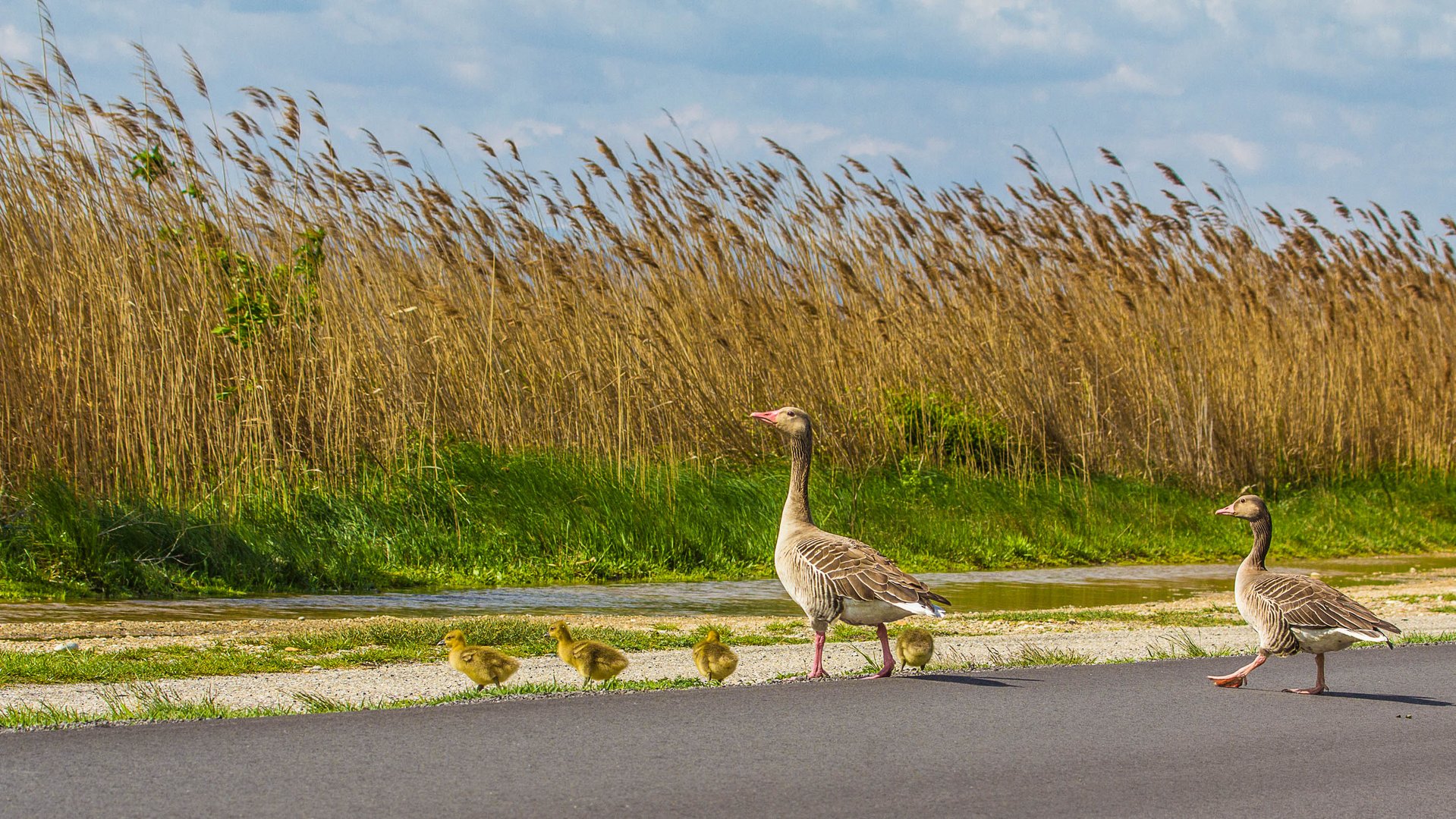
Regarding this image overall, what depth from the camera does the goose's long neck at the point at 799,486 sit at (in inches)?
335

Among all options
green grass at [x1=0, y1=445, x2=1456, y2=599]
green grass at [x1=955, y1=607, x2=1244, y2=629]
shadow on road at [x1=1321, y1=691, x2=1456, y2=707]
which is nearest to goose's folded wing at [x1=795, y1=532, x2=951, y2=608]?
shadow on road at [x1=1321, y1=691, x2=1456, y2=707]

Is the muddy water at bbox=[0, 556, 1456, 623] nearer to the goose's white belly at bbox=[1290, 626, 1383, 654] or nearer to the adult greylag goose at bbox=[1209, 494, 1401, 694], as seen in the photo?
the adult greylag goose at bbox=[1209, 494, 1401, 694]

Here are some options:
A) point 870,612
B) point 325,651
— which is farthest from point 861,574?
point 325,651

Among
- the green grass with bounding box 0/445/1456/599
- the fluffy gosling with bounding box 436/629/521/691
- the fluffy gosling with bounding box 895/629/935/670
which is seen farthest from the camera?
the green grass with bounding box 0/445/1456/599

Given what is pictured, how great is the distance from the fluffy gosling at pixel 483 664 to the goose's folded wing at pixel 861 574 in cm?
160

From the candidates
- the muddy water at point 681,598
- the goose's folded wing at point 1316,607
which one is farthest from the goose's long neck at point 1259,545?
the muddy water at point 681,598

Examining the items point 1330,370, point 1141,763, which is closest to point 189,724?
point 1141,763

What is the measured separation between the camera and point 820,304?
17438 mm

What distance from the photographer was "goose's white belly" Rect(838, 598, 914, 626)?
289 inches

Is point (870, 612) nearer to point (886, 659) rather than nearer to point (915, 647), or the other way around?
point (886, 659)

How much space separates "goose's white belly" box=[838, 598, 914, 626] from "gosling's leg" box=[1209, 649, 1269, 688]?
179 centimetres

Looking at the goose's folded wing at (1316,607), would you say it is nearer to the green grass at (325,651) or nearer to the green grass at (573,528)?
the green grass at (325,651)

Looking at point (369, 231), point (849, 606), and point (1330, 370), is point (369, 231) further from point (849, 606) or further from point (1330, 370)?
point (1330, 370)

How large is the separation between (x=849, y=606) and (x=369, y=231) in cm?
967
